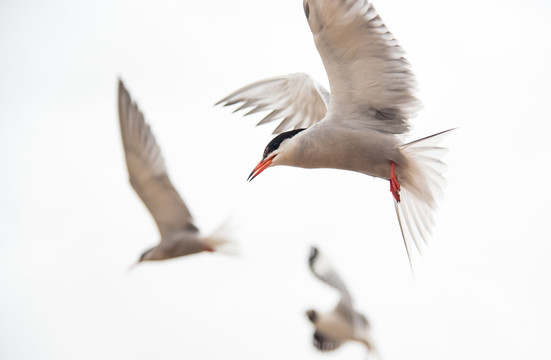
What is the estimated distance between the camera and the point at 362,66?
5258 mm

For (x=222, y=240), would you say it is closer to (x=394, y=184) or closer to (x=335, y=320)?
(x=335, y=320)

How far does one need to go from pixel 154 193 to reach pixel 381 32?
2553 millimetres

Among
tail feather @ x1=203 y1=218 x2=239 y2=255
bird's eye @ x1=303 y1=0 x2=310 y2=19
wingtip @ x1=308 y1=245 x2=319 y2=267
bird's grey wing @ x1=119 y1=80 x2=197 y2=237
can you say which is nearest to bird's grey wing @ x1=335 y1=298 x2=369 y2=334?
wingtip @ x1=308 y1=245 x2=319 y2=267

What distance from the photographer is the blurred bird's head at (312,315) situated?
732cm

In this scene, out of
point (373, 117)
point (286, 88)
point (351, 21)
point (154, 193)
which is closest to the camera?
point (351, 21)

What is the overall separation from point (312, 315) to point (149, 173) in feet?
5.17

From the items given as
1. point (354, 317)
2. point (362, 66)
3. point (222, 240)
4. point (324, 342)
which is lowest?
point (324, 342)

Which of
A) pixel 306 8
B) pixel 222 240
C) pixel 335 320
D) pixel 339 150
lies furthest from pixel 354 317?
pixel 306 8

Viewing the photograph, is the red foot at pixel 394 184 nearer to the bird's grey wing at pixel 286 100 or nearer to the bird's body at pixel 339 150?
the bird's body at pixel 339 150

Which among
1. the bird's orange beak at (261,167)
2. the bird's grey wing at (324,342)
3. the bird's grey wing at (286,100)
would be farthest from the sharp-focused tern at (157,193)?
the bird's orange beak at (261,167)

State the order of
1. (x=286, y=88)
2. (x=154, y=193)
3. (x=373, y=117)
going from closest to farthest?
1. (x=373, y=117)
2. (x=286, y=88)
3. (x=154, y=193)

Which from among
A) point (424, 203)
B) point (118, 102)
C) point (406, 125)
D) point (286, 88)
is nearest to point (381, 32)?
point (406, 125)

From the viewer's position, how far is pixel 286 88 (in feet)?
21.6

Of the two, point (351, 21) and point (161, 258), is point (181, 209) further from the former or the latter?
point (351, 21)
